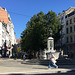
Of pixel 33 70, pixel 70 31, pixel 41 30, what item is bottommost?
pixel 33 70

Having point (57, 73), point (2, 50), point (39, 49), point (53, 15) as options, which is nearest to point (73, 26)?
point (53, 15)

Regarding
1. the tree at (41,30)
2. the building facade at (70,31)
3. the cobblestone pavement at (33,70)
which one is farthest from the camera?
the building facade at (70,31)

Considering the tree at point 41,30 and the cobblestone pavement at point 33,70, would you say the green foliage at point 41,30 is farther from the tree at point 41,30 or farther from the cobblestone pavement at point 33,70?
the cobblestone pavement at point 33,70

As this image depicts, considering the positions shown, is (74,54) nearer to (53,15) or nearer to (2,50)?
(53,15)

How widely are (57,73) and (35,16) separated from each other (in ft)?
114

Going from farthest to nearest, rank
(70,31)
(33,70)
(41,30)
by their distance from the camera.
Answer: (70,31)
(41,30)
(33,70)

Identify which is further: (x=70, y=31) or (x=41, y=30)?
(x=70, y=31)

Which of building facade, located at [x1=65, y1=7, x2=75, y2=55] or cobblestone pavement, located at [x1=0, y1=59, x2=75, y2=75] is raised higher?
building facade, located at [x1=65, y1=7, x2=75, y2=55]

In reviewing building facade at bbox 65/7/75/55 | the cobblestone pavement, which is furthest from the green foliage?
the cobblestone pavement

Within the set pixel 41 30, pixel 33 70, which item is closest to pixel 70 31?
pixel 41 30

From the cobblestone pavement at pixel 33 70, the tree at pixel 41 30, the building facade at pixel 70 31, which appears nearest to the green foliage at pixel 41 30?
the tree at pixel 41 30

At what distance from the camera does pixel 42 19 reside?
43.4 meters

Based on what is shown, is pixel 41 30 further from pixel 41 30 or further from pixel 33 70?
pixel 33 70

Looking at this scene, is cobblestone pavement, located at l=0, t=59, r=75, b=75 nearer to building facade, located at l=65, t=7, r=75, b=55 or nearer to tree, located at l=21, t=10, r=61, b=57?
tree, located at l=21, t=10, r=61, b=57
